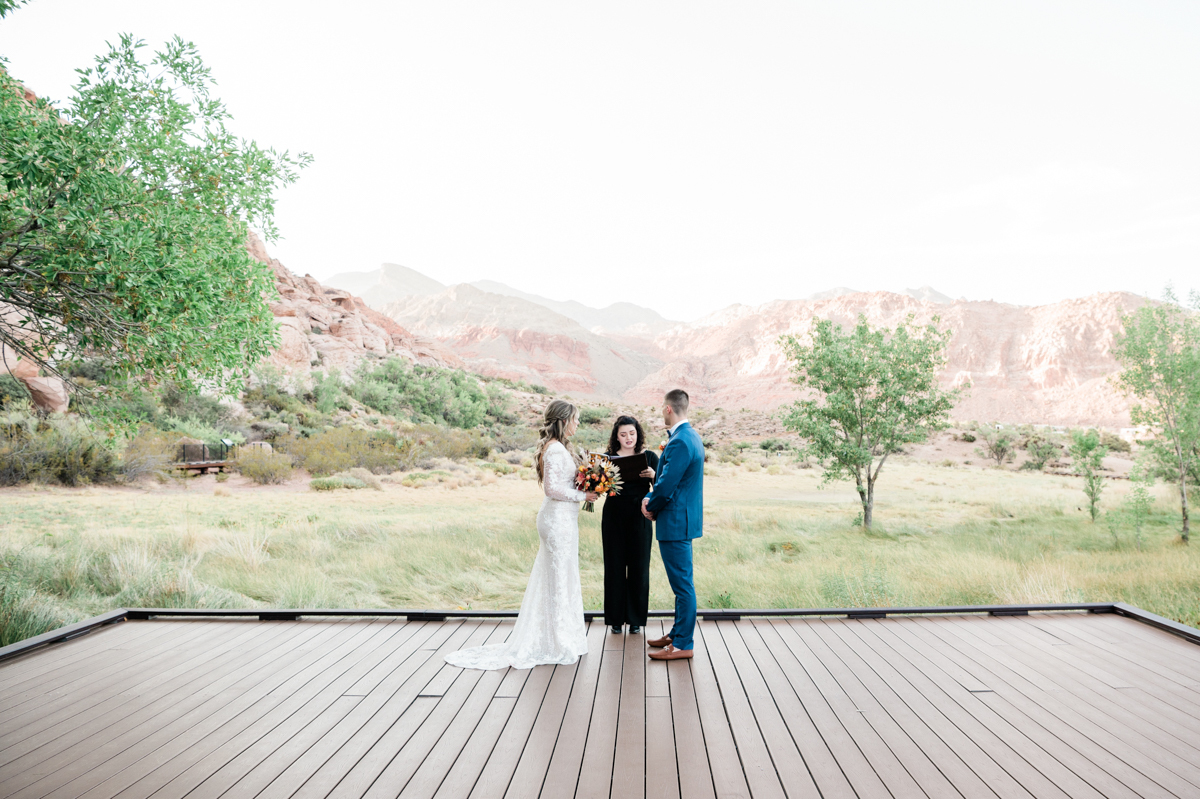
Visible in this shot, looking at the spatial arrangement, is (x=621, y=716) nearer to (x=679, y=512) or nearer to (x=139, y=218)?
(x=679, y=512)

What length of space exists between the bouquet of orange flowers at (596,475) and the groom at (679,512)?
24 centimetres

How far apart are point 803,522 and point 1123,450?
62.1 ft

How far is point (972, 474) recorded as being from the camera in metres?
19.9

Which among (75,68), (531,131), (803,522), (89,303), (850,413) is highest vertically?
(531,131)

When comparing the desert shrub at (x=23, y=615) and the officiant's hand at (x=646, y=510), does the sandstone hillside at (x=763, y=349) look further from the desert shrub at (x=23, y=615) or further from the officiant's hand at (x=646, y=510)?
the desert shrub at (x=23, y=615)

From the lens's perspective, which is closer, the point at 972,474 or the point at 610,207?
the point at 972,474

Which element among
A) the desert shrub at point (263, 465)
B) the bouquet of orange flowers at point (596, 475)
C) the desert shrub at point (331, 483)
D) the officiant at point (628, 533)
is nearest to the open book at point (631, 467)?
the officiant at point (628, 533)

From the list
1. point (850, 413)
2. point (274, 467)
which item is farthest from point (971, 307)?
point (274, 467)

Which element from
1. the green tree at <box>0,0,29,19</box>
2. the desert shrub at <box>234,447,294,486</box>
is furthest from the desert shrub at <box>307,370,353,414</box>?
the green tree at <box>0,0,29,19</box>

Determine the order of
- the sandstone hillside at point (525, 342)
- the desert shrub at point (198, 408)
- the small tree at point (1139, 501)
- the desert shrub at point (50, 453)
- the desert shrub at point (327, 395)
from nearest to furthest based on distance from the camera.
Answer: the small tree at point (1139, 501)
the desert shrub at point (50, 453)
the desert shrub at point (198, 408)
the desert shrub at point (327, 395)
the sandstone hillside at point (525, 342)

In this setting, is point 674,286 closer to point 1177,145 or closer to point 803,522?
point 1177,145

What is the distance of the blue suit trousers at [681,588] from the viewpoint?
3.58m

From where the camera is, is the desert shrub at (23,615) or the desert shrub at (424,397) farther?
the desert shrub at (424,397)

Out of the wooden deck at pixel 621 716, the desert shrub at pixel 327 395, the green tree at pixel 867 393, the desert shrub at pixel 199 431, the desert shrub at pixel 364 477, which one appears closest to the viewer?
the wooden deck at pixel 621 716
